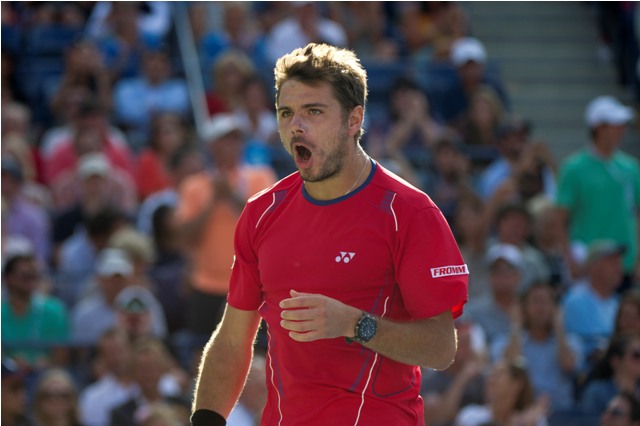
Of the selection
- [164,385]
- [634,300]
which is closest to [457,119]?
[634,300]

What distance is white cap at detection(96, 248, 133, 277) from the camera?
9.16 meters

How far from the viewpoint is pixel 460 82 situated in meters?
12.8

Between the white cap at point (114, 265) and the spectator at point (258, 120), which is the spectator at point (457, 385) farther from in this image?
the spectator at point (258, 120)

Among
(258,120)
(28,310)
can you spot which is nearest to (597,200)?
(258,120)

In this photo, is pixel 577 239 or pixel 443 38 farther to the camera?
pixel 443 38

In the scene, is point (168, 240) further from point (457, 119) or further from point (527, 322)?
point (457, 119)

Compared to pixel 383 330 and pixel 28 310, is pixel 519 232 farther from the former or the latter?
pixel 383 330

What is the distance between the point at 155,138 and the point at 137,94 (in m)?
0.92

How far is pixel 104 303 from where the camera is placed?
30.3 feet

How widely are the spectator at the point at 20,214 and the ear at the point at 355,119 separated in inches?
243

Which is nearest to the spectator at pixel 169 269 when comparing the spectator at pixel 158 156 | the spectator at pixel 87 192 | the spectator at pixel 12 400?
the spectator at pixel 87 192

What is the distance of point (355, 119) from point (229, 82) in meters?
7.64

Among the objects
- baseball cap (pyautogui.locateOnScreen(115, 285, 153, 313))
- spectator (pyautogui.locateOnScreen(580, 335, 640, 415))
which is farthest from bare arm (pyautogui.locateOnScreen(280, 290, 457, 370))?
baseball cap (pyautogui.locateOnScreen(115, 285, 153, 313))

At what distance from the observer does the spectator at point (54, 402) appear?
8.02m
